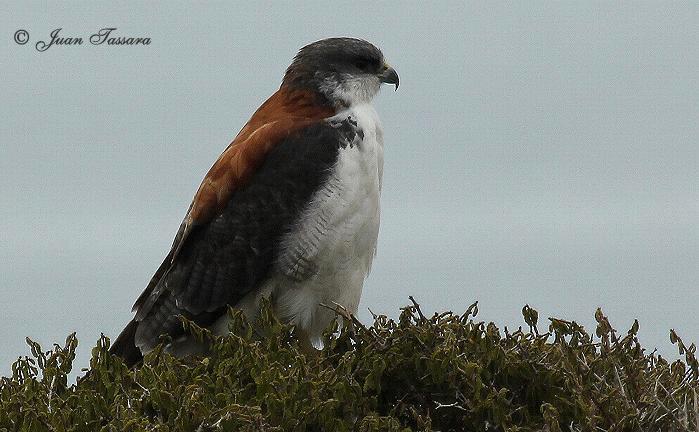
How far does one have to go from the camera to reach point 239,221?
7055mm

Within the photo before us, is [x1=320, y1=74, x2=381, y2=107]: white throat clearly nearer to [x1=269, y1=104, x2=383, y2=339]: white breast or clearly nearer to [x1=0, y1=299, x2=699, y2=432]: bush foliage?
[x1=269, y1=104, x2=383, y2=339]: white breast

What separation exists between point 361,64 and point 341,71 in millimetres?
181

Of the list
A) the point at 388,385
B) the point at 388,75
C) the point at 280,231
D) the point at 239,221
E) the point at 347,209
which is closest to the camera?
the point at 388,385

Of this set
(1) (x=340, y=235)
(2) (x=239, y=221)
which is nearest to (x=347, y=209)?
(1) (x=340, y=235)

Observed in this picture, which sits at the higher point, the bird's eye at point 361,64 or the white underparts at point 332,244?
the bird's eye at point 361,64

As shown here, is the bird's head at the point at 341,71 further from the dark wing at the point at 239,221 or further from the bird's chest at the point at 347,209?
the bird's chest at the point at 347,209

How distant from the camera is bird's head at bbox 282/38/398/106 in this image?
7473mm

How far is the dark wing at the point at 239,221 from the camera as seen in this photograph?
22.8 ft

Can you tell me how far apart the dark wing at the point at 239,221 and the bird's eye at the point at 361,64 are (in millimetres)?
684

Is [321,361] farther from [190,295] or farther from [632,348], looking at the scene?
[190,295]

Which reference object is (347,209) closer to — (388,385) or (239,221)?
(239,221)

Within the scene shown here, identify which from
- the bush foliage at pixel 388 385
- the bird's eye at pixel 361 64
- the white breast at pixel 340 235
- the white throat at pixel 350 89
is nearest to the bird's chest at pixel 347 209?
the white breast at pixel 340 235

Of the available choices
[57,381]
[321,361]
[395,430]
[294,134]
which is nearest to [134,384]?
[57,381]

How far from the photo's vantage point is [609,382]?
17.4 ft
